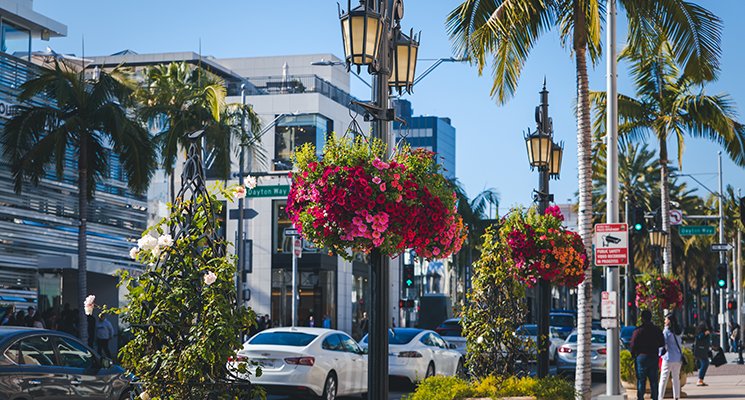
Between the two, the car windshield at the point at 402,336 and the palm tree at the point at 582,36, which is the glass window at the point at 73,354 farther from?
the car windshield at the point at 402,336

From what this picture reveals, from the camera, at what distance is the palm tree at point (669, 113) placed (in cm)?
2998

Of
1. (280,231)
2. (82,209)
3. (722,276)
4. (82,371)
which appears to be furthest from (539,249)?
(280,231)

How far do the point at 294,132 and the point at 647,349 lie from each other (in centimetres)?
4159

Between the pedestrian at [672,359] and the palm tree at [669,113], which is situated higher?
the palm tree at [669,113]

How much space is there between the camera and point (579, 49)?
18.2 meters

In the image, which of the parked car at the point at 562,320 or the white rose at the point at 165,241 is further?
the parked car at the point at 562,320

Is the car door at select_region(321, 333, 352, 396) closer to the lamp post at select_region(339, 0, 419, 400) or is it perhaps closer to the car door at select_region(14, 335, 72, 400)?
the car door at select_region(14, 335, 72, 400)

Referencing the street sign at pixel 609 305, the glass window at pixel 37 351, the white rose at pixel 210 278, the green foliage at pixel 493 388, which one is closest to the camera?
the white rose at pixel 210 278

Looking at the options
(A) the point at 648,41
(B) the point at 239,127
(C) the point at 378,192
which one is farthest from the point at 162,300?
(B) the point at 239,127

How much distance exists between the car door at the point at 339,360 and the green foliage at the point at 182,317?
10.1 meters

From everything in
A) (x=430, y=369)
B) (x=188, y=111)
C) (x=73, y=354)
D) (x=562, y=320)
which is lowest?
(x=430, y=369)

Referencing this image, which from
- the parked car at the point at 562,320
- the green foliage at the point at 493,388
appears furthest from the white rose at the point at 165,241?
the parked car at the point at 562,320

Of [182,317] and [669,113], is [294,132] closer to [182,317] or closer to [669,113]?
[669,113]

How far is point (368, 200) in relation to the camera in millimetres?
10242
